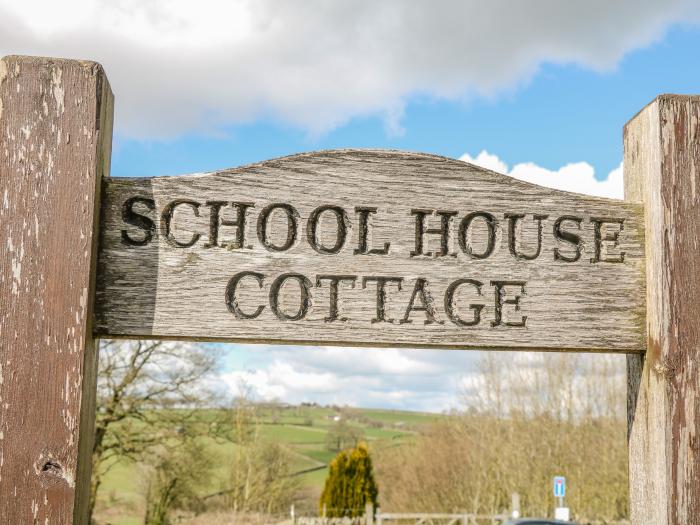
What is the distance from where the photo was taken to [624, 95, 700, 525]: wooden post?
183cm

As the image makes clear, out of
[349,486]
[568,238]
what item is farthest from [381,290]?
[349,486]

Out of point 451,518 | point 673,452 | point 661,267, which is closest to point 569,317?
point 661,267

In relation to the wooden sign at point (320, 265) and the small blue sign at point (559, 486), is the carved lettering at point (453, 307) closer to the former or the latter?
the wooden sign at point (320, 265)

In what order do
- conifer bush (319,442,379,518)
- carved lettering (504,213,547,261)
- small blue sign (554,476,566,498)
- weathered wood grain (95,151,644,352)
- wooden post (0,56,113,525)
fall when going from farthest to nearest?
conifer bush (319,442,379,518), small blue sign (554,476,566,498), carved lettering (504,213,547,261), weathered wood grain (95,151,644,352), wooden post (0,56,113,525)

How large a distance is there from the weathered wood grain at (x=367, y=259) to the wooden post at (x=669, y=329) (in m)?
0.07

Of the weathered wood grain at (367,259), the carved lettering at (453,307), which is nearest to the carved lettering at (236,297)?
the weathered wood grain at (367,259)

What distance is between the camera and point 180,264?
1.81 m

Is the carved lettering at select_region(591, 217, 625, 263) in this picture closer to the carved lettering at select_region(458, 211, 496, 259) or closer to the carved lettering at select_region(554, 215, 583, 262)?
the carved lettering at select_region(554, 215, 583, 262)

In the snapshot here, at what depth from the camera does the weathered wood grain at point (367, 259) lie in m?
1.81

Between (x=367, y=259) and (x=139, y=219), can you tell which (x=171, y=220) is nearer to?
(x=139, y=219)

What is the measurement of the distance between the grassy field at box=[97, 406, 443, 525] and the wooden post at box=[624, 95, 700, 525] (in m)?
18.8

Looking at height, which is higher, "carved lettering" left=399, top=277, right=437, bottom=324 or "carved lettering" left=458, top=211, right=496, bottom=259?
"carved lettering" left=458, top=211, right=496, bottom=259

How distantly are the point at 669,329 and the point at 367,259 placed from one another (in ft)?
2.63

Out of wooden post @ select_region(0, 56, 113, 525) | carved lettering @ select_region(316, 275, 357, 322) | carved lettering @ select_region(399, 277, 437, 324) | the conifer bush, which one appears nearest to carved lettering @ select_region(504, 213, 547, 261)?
carved lettering @ select_region(399, 277, 437, 324)
